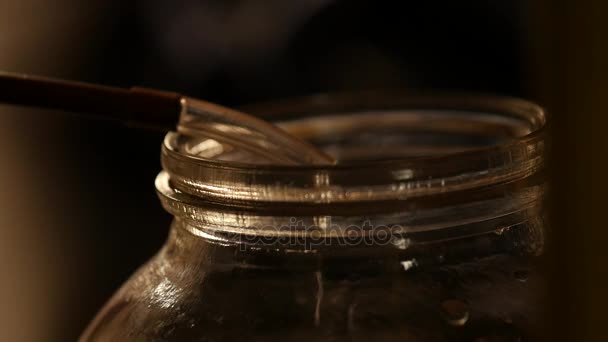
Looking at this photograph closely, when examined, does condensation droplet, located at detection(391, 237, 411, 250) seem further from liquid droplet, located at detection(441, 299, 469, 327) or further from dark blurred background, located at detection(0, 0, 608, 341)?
dark blurred background, located at detection(0, 0, 608, 341)

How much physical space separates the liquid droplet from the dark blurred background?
41cm

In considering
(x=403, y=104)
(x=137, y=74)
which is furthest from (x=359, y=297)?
(x=137, y=74)

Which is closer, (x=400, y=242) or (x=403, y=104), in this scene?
(x=400, y=242)

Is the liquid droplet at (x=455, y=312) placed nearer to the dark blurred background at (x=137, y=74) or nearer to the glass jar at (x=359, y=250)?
the glass jar at (x=359, y=250)

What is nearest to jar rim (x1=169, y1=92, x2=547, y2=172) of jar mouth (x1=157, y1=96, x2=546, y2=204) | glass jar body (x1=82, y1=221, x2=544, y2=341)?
jar mouth (x1=157, y1=96, x2=546, y2=204)

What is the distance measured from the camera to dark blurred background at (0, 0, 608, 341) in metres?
0.69

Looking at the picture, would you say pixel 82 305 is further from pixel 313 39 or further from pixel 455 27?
pixel 455 27

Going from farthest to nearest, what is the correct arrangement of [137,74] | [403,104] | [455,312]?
[137,74]
[403,104]
[455,312]

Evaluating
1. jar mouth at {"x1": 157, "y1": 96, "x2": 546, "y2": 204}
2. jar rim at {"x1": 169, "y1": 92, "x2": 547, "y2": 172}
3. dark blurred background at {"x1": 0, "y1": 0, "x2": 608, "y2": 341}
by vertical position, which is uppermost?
jar mouth at {"x1": 157, "y1": 96, "x2": 546, "y2": 204}

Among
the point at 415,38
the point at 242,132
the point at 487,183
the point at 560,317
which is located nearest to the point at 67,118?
the point at 415,38

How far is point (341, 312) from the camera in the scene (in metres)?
0.26

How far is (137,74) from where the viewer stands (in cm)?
81

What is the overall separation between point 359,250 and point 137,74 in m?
0.59

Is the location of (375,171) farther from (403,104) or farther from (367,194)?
(403,104)
